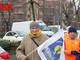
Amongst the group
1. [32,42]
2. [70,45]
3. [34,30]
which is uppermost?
[34,30]

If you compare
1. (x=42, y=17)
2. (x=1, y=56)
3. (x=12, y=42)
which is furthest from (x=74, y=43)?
(x=42, y=17)

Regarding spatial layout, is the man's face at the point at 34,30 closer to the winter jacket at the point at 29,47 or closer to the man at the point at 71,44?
the winter jacket at the point at 29,47

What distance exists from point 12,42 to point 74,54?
10012mm

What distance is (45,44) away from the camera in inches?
154

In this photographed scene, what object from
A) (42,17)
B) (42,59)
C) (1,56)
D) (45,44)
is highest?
(45,44)

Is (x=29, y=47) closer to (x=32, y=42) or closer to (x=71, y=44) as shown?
(x=32, y=42)

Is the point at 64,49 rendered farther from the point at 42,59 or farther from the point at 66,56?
the point at 42,59

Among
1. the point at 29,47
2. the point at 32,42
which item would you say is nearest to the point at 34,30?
the point at 32,42

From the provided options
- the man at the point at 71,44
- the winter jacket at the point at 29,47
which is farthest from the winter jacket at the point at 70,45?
the winter jacket at the point at 29,47

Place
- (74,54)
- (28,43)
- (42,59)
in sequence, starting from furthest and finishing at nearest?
(74,54) < (28,43) < (42,59)

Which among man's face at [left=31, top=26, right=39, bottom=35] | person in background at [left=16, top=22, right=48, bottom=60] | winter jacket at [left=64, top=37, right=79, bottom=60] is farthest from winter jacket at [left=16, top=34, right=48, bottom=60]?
winter jacket at [left=64, top=37, right=79, bottom=60]

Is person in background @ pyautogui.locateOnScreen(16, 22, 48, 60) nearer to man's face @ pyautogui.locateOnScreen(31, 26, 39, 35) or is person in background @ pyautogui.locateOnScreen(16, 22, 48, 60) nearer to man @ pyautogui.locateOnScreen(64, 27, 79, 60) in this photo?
man's face @ pyautogui.locateOnScreen(31, 26, 39, 35)

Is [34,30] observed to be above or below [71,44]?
above

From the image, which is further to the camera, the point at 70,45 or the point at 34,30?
the point at 70,45
